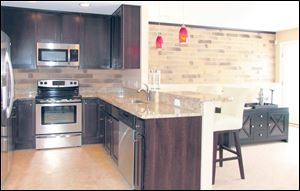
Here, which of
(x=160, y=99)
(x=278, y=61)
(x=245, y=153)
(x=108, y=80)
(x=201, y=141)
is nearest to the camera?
(x=201, y=141)

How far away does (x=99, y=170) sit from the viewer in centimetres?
368

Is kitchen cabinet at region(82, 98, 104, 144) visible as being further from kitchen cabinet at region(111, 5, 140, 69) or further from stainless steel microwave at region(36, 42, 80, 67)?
kitchen cabinet at region(111, 5, 140, 69)

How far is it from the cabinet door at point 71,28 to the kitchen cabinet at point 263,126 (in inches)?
120

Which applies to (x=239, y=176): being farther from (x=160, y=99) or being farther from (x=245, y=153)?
(x=160, y=99)

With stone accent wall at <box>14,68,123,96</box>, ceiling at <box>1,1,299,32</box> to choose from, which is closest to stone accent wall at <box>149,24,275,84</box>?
ceiling at <box>1,1,299,32</box>

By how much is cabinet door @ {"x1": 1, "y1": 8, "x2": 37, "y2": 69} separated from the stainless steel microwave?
12 cm

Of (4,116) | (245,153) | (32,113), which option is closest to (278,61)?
(245,153)

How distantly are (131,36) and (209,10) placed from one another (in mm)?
1385

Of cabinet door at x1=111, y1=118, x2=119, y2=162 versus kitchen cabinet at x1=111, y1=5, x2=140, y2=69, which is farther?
kitchen cabinet at x1=111, y1=5, x2=140, y2=69

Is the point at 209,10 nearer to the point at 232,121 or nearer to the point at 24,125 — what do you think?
the point at 232,121

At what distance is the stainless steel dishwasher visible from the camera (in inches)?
117

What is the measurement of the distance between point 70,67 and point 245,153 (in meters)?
3.27

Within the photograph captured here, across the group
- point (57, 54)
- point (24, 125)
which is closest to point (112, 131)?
point (24, 125)

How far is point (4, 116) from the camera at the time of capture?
3.02 meters
